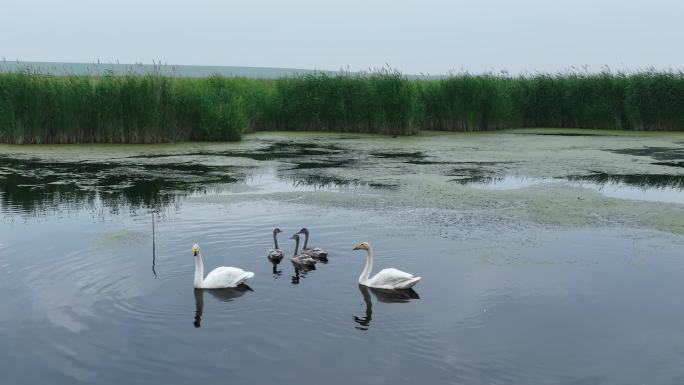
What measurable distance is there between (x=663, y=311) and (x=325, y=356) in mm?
3830

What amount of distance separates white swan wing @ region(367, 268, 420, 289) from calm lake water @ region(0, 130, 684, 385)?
16cm

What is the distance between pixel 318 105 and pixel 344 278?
19.0 meters

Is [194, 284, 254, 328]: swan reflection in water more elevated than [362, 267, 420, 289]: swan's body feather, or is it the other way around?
[362, 267, 420, 289]: swan's body feather

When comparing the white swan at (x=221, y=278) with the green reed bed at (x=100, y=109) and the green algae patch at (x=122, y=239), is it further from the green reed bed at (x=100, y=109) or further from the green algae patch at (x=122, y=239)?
the green reed bed at (x=100, y=109)

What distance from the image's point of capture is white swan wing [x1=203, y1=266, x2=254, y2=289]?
8.43 metres

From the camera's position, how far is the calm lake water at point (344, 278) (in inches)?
254

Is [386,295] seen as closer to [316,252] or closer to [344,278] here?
[344,278]

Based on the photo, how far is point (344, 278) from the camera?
898 centimetres

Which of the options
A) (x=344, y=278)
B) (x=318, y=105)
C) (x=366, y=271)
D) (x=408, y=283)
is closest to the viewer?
(x=408, y=283)

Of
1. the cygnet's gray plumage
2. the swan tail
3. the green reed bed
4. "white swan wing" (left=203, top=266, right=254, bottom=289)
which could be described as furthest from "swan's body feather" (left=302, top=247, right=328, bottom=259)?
the green reed bed

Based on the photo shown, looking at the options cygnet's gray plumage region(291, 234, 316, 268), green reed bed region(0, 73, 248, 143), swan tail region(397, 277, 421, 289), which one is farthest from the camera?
green reed bed region(0, 73, 248, 143)

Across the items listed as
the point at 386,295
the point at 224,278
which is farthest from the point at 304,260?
the point at 386,295

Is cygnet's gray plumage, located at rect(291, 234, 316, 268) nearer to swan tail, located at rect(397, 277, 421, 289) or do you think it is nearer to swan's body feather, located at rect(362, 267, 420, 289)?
swan's body feather, located at rect(362, 267, 420, 289)

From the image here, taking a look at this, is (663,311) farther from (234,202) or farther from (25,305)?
(234,202)
